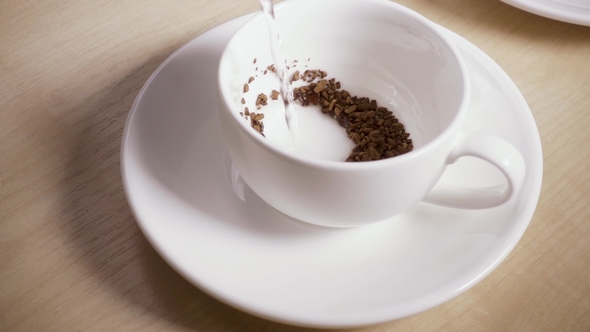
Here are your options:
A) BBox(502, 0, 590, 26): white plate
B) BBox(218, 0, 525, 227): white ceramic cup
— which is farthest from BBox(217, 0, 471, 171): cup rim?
BBox(502, 0, 590, 26): white plate

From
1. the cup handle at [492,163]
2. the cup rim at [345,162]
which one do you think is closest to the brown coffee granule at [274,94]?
the cup rim at [345,162]

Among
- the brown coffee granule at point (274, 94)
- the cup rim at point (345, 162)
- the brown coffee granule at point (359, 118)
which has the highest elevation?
the cup rim at point (345, 162)

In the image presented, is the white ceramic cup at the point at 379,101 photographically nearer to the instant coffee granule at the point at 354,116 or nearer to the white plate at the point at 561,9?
the instant coffee granule at the point at 354,116

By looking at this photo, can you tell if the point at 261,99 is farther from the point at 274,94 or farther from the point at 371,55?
the point at 371,55

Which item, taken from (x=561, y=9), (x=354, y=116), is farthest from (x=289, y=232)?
(x=561, y=9)

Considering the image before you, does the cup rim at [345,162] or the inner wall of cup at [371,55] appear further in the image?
the inner wall of cup at [371,55]
